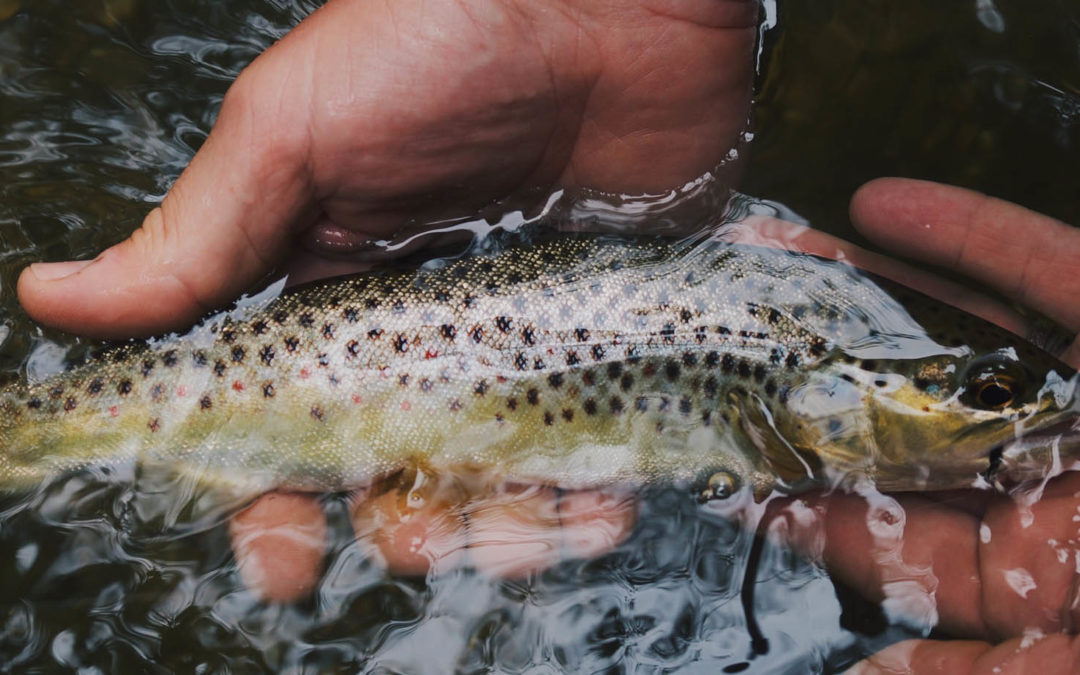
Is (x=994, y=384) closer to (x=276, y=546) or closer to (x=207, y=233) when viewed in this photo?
(x=276, y=546)

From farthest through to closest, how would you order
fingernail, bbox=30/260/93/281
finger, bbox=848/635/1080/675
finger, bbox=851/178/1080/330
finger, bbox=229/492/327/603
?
1. finger, bbox=851/178/1080/330
2. finger, bbox=229/492/327/603
3. fingernail, bbox=30/260/93/281
4. finger, bbox=848/635/1080/675

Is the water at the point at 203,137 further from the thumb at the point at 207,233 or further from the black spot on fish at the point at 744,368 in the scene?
the black spot on fish at the point at 744,368

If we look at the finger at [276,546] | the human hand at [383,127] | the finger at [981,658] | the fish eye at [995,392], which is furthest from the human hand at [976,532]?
the finger at [276,546]

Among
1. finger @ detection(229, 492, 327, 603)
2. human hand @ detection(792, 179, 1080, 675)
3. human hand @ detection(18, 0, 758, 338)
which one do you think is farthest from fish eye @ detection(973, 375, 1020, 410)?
finger @ detection(229, 492, 327, 603)

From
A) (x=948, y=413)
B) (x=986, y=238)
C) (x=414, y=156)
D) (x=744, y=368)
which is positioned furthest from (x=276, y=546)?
(x=986, y=238)

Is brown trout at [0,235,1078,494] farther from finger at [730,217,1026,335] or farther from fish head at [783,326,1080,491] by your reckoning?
finger at [730,217,1026,335]

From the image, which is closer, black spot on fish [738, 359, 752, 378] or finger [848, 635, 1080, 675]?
finger [848, 635, 1080, 675]
